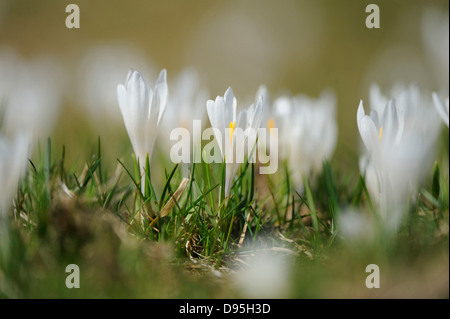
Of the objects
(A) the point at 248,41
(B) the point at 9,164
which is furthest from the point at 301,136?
(A) the point at 248,41

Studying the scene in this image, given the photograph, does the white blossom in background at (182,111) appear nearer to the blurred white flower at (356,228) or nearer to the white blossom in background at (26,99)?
the white blossom in background at (26,99)

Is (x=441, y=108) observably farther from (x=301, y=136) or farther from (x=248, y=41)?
(x=248, y=41)

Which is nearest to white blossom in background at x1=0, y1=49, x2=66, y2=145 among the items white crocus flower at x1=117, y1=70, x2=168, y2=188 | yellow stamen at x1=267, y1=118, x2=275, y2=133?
white crocus flower at x1=117, y1=70, x2=168, y2=188

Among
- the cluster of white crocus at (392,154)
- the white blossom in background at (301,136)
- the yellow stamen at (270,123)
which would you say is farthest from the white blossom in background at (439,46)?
the cluster of white crocus at (392,154)

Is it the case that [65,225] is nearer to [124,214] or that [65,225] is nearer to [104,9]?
[124,214]

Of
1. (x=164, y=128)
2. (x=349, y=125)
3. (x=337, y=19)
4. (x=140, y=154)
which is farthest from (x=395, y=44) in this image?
(x=140, y=154)

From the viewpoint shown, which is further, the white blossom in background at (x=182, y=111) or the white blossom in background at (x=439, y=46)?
the white blossom in background at (x=439, y=46)
